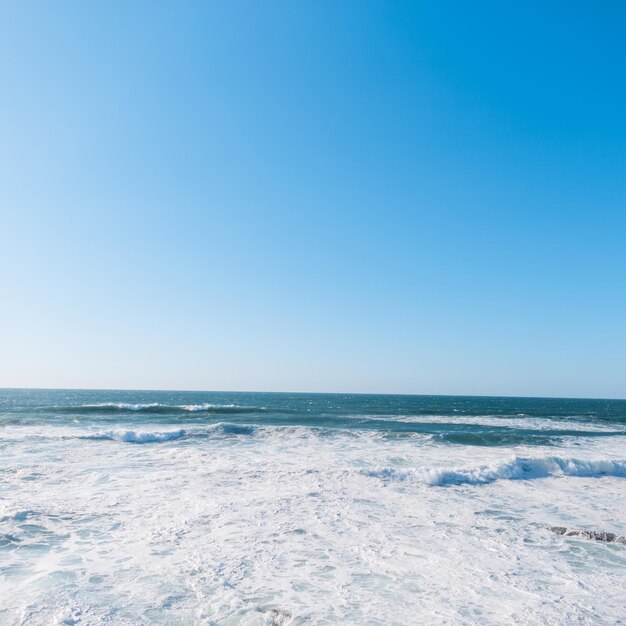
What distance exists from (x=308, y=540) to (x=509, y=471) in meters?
10.1

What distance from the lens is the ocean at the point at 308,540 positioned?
5715 millimetres

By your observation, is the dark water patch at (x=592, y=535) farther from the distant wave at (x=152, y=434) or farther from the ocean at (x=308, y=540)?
the distant wave at (x=152, y=434)

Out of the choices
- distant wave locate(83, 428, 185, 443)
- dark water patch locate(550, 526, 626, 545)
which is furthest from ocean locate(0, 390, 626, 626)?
distant wave locate(83, 428, 185, 443)

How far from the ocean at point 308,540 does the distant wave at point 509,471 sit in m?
0.07

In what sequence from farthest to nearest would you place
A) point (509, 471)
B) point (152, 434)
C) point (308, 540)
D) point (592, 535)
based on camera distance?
point (152, 434)
point (509, 471)
point (592, 535)
point (308, 540)

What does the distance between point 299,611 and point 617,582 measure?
5.31 m

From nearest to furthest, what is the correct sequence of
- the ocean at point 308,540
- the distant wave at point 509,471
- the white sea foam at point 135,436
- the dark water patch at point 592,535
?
the ocean at point 308,540, the dark water patch at point 592,535, the distant wave at point 509,471, the white sea foam at point 135,436

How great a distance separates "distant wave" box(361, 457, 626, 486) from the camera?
1398cm

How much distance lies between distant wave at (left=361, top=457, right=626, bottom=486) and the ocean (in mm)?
68

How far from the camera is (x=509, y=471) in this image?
49.3ft

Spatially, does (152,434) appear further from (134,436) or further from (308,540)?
(308,540)

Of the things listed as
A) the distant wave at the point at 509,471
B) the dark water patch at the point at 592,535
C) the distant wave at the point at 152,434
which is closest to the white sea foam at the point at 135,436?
the distant wave at the point at 152,434

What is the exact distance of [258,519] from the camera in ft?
31.0

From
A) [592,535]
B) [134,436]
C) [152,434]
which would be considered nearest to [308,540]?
[592,535]
